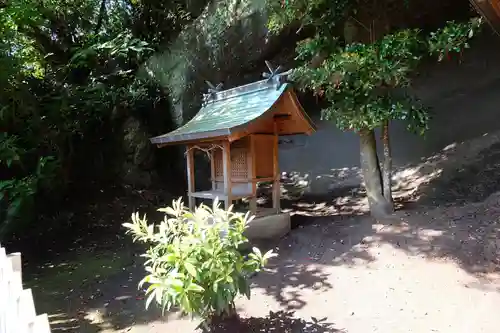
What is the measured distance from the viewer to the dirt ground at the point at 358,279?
12.5 ft

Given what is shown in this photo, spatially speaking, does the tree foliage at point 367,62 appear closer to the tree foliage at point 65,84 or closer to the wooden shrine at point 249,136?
the wooden shrine at point 249,136

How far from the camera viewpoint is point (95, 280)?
5.82 meters

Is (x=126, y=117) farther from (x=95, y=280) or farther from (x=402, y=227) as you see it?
(x=402, y=227)

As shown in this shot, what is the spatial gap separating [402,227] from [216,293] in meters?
3.78

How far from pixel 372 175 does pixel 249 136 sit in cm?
238

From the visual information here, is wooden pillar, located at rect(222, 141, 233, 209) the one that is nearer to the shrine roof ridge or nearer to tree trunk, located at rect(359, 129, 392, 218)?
the shrine roof ridge

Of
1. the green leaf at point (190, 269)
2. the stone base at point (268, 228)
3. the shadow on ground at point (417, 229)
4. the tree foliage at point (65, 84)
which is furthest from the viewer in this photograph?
the tree foliage at point (65, 84)

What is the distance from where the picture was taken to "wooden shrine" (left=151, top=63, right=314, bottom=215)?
6.04m

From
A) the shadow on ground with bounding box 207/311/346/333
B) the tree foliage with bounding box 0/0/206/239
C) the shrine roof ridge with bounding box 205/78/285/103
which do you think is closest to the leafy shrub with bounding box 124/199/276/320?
the shadow on ground with bounding box 207/311/346/333

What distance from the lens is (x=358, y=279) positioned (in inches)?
183

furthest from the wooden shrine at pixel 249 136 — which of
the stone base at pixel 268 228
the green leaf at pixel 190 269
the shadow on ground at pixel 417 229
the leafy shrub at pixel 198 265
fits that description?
the green leaf at pixel 190 269

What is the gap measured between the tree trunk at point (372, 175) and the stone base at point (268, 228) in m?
1.60

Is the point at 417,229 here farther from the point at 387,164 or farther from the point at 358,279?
the point at 358,279

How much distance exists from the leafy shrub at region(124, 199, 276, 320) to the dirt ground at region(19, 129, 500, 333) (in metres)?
0.81
